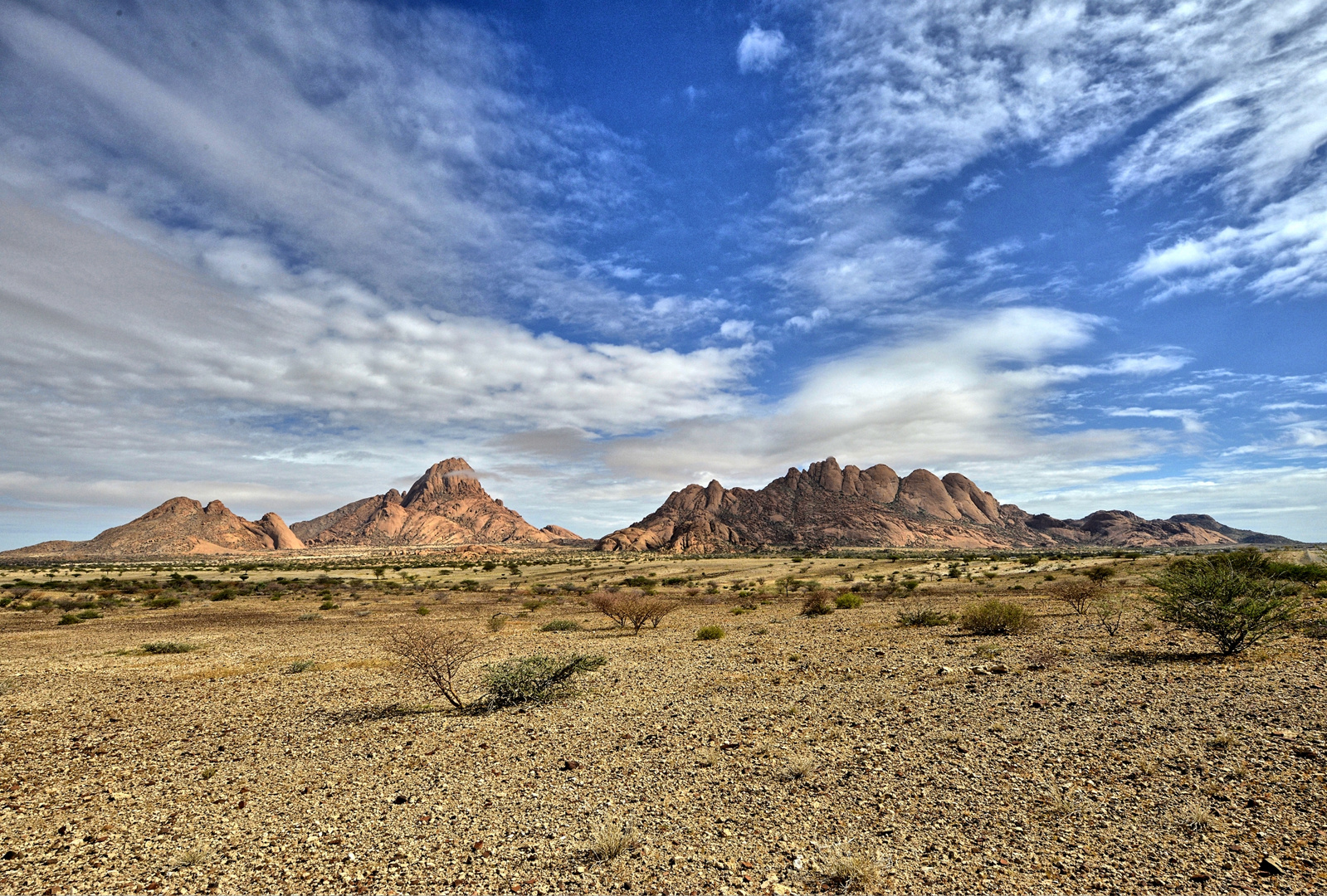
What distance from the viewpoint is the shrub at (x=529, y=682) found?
526 inches

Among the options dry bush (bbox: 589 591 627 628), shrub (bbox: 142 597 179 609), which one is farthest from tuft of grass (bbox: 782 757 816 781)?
shrub (bbox: 142 597 179 609)

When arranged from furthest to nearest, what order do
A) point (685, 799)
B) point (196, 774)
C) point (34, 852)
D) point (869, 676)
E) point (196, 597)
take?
point (196, 597)
point (869, 676)
point (196, 774)
point (685, 799)
point (34, 852)

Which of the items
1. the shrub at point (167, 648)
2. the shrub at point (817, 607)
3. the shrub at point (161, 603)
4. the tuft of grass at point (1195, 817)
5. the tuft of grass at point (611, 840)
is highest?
the shrub at point (161, 603)

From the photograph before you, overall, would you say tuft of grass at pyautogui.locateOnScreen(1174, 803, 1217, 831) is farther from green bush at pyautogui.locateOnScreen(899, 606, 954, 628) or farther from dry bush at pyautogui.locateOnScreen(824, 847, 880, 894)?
green bush at pyautogui.locateOnScreen(899, 606, 954, 628)

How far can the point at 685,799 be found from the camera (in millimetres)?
8031

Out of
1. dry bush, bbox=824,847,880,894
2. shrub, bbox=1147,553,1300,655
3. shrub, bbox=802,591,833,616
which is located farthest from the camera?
shrub, bbox=802,591,833,616

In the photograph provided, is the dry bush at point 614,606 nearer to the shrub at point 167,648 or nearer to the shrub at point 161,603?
the shrub at point 167,648

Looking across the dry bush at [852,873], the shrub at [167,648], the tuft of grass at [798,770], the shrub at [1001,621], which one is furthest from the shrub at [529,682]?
the shrub at [167,648]

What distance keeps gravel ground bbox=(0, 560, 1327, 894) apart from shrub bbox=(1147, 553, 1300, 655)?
0.55 metres

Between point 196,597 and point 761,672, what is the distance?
50863 millimetres

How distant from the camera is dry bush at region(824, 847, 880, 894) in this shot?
5824mm

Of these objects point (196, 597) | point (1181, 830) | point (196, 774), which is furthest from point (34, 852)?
point (196, 597)

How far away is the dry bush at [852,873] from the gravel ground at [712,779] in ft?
0.30

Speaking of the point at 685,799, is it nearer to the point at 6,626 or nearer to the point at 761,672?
the point at 761,672
